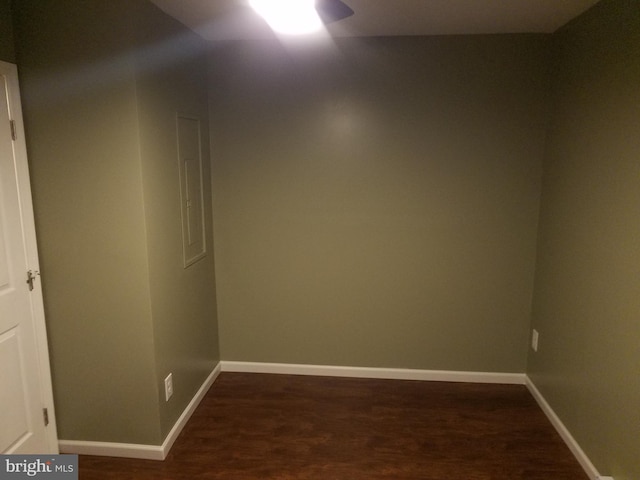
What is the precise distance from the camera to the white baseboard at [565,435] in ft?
7.30

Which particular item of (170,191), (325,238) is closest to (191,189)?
(170,191)

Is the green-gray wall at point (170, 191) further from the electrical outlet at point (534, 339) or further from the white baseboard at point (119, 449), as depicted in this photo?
the electrical outlet at point (534, 339)

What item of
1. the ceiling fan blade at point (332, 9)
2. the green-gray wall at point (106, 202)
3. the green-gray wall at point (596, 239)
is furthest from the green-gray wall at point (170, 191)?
→ the green-gray wall at point (596, 239)

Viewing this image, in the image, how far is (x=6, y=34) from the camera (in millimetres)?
2041

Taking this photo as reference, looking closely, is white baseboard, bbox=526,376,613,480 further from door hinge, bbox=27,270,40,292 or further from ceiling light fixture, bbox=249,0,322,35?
door hinge, bbox=27,270,40,292

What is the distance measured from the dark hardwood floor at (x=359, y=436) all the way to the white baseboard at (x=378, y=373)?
55 mm

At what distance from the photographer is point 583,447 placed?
2.33 metres

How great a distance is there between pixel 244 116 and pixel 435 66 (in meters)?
1.28

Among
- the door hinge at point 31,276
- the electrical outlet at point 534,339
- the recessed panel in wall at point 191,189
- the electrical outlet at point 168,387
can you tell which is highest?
the recessed panel in wall at point 191,189

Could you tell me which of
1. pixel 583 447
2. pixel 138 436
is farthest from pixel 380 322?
pixel 138 436

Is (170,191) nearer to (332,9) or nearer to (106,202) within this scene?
(106,202)

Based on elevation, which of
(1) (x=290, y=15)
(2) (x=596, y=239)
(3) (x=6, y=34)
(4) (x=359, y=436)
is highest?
(1) (x=290, y=15)

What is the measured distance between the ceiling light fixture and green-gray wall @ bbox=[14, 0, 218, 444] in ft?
1.82

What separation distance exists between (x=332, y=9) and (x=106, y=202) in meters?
1.38
